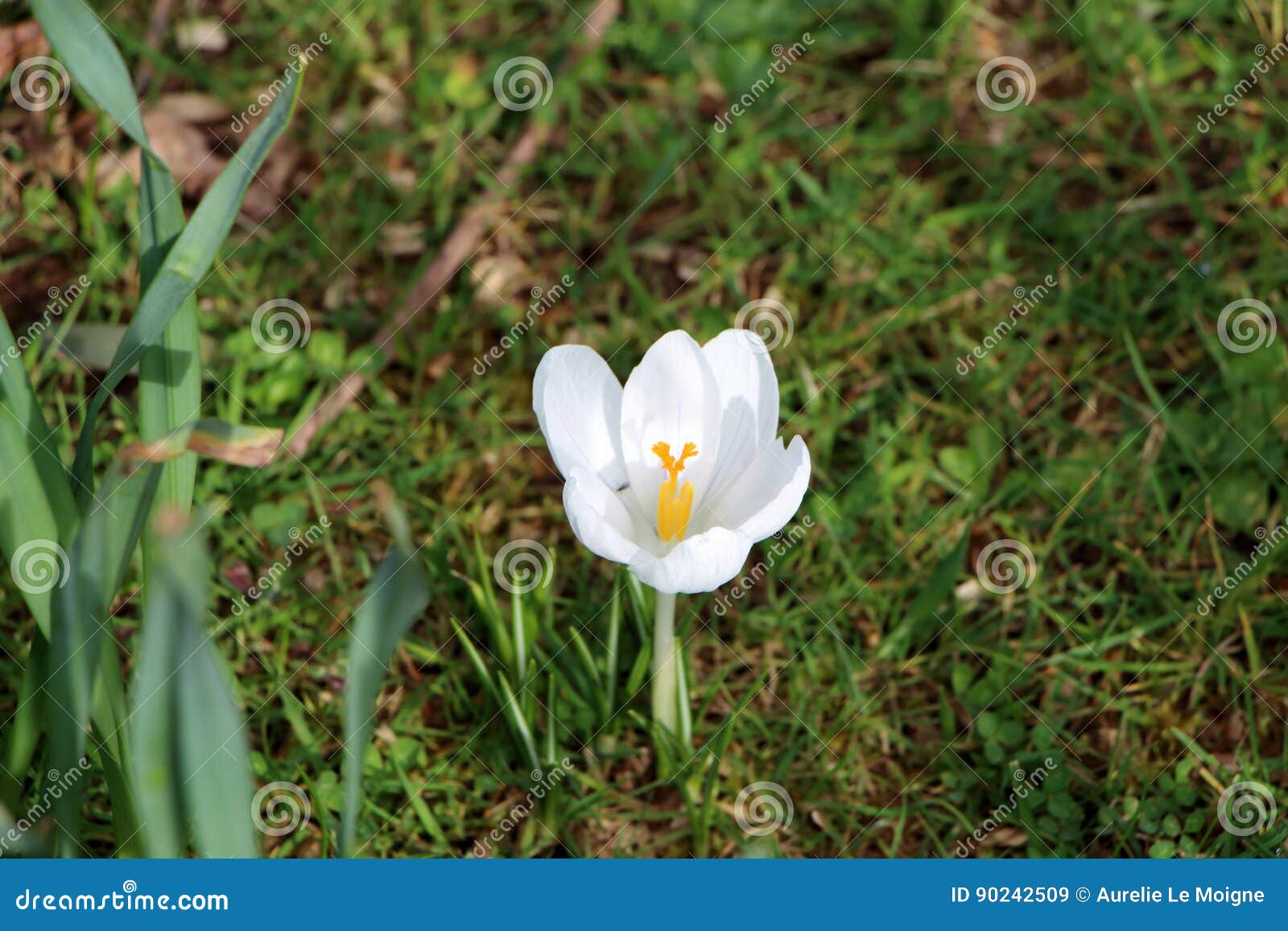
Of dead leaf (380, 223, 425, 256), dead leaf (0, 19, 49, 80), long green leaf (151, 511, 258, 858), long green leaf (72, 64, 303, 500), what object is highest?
dead leaf (0, 19, 49, 80)

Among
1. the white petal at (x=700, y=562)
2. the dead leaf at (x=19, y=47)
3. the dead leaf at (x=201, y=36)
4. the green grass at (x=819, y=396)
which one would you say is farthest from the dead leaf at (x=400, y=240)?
the white petal at (x=700, y=562)

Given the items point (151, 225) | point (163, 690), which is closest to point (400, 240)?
point (151, 225)

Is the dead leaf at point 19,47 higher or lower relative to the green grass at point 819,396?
higher

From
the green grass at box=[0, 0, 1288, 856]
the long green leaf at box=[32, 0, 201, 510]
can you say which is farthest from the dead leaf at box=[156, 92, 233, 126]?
the long green leaf at box=[32, 0, 201, 510]

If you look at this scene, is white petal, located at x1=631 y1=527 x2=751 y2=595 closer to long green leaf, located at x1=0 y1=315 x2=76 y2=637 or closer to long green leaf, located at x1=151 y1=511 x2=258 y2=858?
long green leaf, located at x1=151 y1=511 x2=258 y2=858

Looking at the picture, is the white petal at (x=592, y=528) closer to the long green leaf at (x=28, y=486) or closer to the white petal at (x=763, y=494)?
the white petal at (x=763, y=494)

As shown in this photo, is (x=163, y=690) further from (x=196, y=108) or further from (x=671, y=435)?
(x=196, y=108)
